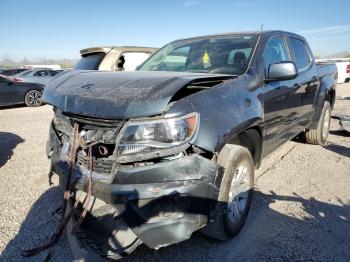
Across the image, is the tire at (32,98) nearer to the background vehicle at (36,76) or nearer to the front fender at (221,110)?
the background vehicle at (36,76)

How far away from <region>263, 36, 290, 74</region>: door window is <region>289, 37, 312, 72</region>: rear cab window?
304mm

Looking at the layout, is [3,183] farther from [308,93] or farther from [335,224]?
[308,93]

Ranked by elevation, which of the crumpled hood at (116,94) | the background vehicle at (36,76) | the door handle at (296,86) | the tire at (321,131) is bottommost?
the tire at (321,131)

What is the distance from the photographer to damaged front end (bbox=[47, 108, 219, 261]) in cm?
224

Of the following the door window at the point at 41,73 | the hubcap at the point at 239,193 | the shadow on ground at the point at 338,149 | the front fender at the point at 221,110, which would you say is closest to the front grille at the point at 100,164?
the front fender at the point at 221,110

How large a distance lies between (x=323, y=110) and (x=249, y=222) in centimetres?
338

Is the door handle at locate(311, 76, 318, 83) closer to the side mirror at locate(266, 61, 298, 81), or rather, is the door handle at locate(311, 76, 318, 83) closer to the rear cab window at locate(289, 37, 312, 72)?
the rear cab window at locate(289, 37, 312, 72)

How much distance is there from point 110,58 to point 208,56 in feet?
13.9

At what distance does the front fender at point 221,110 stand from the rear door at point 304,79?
154 centimetres

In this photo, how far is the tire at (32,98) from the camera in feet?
42.2

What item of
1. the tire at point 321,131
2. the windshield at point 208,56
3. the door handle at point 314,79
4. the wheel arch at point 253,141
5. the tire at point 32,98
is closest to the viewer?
the wheel arch at point 253,141

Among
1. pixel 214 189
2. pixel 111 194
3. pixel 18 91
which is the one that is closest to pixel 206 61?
pixel 214 189

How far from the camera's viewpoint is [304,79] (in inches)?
181

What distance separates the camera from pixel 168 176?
2.25m
